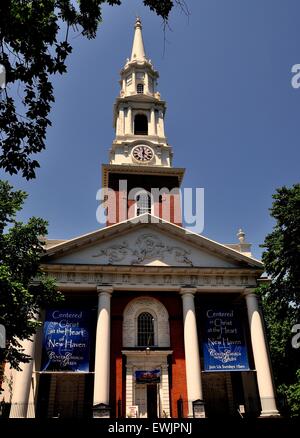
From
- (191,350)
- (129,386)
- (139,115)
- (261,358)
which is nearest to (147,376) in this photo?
(129,386)

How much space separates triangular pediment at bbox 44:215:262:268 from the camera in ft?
79.3

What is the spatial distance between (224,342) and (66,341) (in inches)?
354

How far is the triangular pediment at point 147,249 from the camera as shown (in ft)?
79.3

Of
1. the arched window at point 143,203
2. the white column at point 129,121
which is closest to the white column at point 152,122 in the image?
the white column at point 129,121

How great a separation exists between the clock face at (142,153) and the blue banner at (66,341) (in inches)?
641

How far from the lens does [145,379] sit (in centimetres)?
2230

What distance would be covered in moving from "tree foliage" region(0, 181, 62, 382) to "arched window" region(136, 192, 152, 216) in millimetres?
13726

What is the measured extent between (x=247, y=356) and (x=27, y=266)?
13.5 meters

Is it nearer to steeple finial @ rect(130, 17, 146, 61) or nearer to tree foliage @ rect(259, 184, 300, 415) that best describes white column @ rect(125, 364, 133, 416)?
tree foliage @ rect(259, 184, 300, 415)

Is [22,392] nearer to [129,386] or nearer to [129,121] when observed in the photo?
[129,386]

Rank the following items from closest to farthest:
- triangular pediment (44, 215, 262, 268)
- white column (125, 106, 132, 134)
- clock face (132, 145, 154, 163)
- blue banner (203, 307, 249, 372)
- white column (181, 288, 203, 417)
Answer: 1. white column (181, 288, 203, 417)
2. blue banner (203, 307, 249, 372)
3. triangular pediment (44, 215, 262, 268)
4. clock face (132, 145, 154, 163)
5. white column (125, 106, 132, 134)

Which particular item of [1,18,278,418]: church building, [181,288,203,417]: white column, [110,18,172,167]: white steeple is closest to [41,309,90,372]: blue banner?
[1,18,278,418]: church building

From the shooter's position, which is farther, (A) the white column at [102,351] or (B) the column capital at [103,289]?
(B) the column capital at [103,289]

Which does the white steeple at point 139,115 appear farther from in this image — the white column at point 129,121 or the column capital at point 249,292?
the column capital at point 249,292
